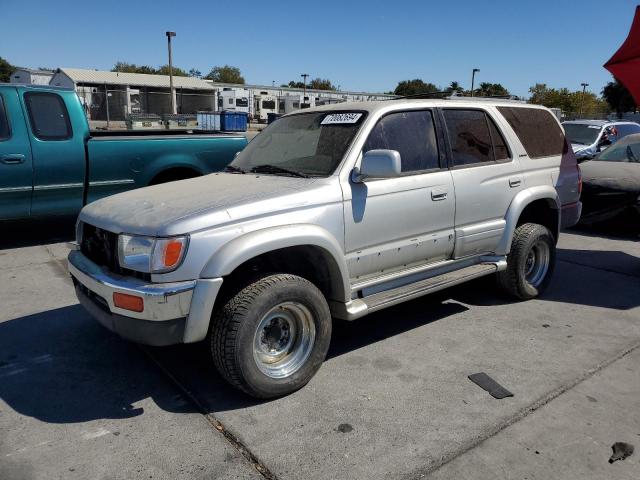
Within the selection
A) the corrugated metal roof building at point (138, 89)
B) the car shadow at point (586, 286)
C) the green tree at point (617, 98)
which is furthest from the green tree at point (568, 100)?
the car shadow at point (586, 286)

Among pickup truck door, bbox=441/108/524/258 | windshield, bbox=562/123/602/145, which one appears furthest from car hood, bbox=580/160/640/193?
windshield, bbox=562/123/602/145

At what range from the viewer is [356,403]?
3.26m

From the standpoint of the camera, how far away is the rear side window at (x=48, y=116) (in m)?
6.46

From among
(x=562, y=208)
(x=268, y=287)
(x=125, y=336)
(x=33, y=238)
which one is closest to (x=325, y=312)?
(x=268, y=287)

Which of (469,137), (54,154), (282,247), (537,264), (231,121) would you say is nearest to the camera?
(282,247)

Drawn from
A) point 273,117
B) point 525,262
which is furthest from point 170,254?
point 273,117

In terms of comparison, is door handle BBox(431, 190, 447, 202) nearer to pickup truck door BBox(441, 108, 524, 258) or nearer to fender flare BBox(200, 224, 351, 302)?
pickup truck door BBox(441, 108, 524, 258)

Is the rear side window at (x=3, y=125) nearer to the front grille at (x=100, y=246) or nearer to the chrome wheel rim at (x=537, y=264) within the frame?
the front grille at (x=100, y=246)

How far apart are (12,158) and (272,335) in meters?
4.68

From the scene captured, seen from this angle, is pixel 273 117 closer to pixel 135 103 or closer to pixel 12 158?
pixel 12 158

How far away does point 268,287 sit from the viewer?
3.12 meters

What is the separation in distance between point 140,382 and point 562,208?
14.3 feet

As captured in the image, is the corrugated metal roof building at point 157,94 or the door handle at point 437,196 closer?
the door handle at point 437,196

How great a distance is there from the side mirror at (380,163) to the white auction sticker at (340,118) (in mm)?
496
